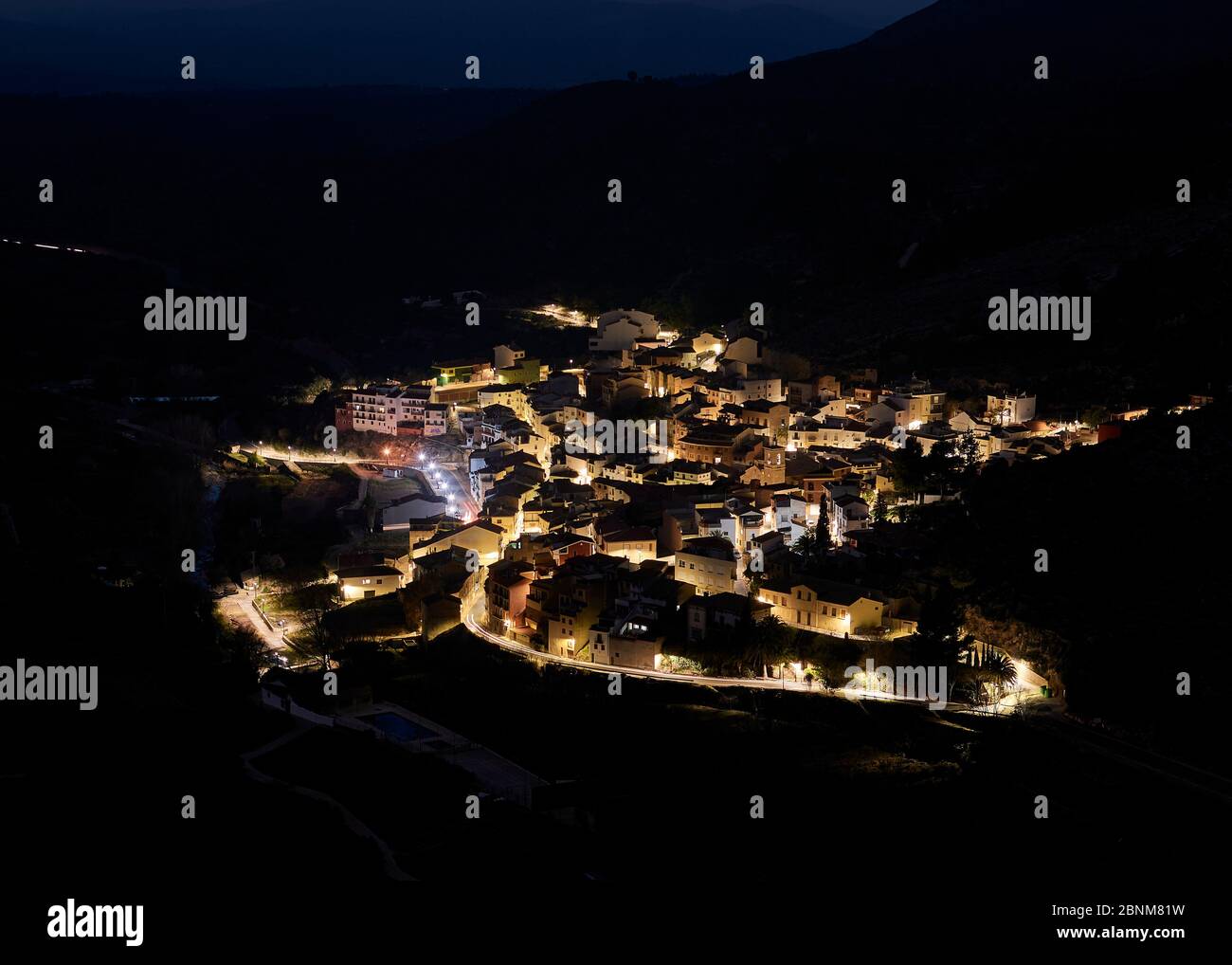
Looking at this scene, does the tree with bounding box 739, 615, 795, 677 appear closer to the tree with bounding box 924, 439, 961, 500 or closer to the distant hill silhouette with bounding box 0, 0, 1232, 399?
the tree with bounding box 924, 439, 961, 500

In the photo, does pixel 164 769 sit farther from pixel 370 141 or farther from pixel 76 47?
pixel 76 47

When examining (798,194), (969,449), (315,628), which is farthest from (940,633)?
(798,194)

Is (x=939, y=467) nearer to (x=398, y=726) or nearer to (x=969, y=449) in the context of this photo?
(x=969, y=449)

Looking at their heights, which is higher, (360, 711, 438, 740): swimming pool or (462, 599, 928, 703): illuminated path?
(462, 599, 928, 703): illuminated path

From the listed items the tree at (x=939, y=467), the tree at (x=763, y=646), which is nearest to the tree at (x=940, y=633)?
the tree at (x=763, y=646)

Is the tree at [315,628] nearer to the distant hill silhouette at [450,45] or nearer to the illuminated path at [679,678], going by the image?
the illuminated path at [679,678]

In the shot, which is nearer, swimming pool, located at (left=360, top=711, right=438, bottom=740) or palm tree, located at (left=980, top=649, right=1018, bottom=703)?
swimming pool, located at (left=360, top=711, right=438, bottom=740)

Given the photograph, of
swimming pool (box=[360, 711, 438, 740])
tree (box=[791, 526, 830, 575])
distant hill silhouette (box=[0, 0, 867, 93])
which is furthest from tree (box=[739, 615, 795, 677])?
distant hill silhouette (box=[0, 0, 867, 93])
